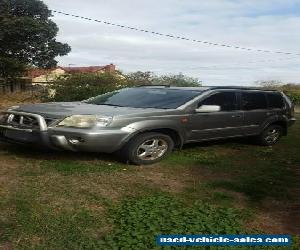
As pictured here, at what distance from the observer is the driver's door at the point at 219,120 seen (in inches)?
302

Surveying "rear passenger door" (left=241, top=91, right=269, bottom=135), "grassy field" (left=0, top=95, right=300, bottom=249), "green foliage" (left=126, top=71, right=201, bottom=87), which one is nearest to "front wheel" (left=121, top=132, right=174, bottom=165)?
"grassy field" (left=0, top=95, right=300, bottom=249)

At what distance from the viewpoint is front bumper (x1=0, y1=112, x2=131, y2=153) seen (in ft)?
20.7

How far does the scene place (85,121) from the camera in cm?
647

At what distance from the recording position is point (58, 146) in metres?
6.34

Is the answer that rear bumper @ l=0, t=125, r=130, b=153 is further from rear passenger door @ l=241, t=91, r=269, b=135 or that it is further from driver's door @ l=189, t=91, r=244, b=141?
rear passenger door @ l=241, t=91, r=269, b=135

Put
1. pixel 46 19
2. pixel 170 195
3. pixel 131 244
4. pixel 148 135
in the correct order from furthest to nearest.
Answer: pixel 46 19 → pixel 148 135 → pixel 170 195 → pixel 131 244

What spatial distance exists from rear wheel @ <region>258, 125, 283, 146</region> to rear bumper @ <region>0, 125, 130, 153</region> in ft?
12.3

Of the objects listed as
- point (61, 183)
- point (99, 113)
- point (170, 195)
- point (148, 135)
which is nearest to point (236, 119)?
point (148, 135)

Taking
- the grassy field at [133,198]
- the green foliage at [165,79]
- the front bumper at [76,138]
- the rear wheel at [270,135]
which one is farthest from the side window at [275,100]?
the green foliage at [165,79]

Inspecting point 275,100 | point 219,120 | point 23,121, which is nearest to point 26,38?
point 275,100

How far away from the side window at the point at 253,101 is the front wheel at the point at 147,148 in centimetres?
221

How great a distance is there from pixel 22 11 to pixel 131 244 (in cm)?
3762

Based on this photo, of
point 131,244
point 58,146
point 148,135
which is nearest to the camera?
point 131,244

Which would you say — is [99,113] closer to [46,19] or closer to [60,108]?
[60,108]
